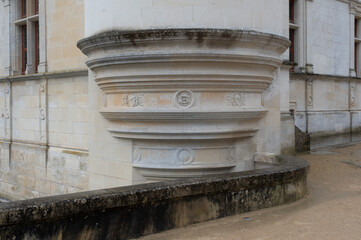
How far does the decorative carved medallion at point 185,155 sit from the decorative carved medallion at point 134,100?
2.52 ft

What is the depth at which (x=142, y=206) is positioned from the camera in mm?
2924

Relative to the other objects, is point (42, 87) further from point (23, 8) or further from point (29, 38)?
point (23, 8)

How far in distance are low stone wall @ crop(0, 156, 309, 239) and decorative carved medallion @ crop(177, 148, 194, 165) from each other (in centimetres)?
119

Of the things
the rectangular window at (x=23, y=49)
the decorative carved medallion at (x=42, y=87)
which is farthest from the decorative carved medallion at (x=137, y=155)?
the rectangular window at (x=23, y=49)

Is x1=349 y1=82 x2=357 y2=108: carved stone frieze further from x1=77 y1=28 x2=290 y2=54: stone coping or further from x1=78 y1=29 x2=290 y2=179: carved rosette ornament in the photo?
x1=77 y1=28 x2=290 y2=54: stone coping

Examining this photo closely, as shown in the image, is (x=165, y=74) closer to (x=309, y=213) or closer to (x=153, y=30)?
(x=153, y=30)

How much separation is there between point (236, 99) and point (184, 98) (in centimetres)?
68

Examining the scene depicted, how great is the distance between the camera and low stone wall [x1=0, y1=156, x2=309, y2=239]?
245cm

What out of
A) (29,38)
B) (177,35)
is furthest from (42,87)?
(177,35)

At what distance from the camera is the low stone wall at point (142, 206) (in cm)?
245

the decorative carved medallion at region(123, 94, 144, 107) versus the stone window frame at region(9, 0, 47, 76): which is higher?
the stone window frame at region(9, 0, 47, 76)

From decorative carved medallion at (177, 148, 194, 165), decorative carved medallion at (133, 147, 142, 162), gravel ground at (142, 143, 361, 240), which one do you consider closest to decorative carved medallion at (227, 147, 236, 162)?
decorative carved medallion at (177, 148, 194, 165)

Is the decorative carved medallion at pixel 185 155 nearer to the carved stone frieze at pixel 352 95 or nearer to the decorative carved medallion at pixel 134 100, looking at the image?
the decorative carved medallion at pixel 134 100

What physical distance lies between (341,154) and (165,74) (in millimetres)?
5846
